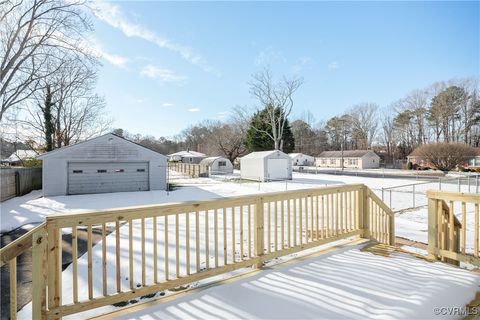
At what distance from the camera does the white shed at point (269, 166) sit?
20.9 meters

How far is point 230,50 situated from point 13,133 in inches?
612

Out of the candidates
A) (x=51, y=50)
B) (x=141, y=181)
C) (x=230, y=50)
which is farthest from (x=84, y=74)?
(x=230, y=50)

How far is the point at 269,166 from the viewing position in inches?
828

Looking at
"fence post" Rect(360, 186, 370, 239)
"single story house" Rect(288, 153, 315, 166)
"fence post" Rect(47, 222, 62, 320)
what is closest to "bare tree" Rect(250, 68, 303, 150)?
"single story house" Rect(288, 153, 315, 166)

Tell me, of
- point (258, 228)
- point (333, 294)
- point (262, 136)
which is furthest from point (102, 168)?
point (262, 136)

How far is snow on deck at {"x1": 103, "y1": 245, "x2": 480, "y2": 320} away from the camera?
7.27 ft

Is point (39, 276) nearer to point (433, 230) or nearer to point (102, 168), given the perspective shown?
point (433, 230)

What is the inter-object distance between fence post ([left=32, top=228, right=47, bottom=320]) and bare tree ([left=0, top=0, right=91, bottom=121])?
1410 cm

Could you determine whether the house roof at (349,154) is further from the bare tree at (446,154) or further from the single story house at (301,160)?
the bare tree at (446,154)

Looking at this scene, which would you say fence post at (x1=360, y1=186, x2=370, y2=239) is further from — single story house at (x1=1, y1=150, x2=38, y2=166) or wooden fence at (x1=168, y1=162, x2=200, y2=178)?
single story house at (x1=1, y1=150, x2=38, y2=166)

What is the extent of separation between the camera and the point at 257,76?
96.7 feet

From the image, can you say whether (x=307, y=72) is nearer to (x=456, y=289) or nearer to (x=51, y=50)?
(x=51, y=50)

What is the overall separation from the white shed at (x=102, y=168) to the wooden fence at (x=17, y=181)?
1222 mm

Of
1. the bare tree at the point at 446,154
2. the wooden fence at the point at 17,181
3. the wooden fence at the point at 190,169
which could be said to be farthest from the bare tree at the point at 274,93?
the wooden fence at the point at 17,181
